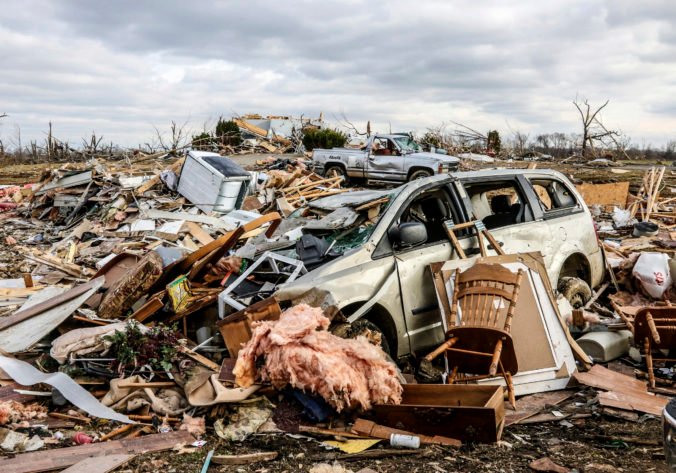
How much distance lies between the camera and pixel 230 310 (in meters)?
5.57

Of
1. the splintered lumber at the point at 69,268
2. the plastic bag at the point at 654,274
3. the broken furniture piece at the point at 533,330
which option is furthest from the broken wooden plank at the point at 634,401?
the splintered lumber at the point at 69,268

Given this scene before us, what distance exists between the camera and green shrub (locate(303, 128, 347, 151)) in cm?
3006

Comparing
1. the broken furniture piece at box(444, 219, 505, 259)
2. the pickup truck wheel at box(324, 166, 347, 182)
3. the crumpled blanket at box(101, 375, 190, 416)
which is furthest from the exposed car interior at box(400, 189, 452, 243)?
the pickup truck wheel at box(324, 166, 347, 182)

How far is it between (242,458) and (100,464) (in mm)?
927

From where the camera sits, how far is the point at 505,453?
4.15 m

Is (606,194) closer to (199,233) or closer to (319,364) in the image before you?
(199,233)

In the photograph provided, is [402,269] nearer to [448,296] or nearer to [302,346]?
[448,296]

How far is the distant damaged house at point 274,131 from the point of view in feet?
105

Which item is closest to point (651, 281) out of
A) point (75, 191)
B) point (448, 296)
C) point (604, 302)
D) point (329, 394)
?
point (604, 302)

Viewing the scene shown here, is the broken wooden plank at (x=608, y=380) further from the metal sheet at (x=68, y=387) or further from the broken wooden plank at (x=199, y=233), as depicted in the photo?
the broken wooden plank at (x=199, y=233)

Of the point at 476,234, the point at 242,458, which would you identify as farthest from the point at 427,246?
the point at 242,458

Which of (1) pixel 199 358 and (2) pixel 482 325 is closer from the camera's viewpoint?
(2) pixel 482 325

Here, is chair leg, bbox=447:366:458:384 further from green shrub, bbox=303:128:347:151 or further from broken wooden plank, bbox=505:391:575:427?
green shrub, bbox=303:128:347:151

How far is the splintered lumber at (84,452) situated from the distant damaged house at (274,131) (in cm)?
2733
